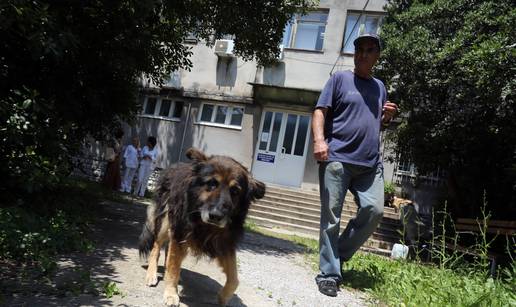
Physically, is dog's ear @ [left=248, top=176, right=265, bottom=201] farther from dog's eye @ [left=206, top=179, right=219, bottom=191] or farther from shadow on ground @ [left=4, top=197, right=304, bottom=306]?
shadow on ground @ [left=4, top=197, right=304, bottom=306]

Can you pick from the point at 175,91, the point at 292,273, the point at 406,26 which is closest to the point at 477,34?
the point at 406,26

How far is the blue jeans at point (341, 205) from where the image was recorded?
4.12 meters

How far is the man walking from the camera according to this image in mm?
4125

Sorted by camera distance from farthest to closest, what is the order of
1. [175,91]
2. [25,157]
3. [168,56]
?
[175,91] < [168,56] < [25,157]

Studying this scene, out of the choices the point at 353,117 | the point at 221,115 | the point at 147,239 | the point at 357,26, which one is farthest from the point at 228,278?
the point at 357,26

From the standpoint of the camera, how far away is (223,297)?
11.0ft

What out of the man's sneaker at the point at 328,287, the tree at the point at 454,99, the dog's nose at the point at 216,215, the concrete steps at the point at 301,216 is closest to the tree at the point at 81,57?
the dog's nose at the point at 216,215

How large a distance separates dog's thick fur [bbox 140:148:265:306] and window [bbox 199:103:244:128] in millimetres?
14576

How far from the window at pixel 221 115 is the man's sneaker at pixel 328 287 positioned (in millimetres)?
14213

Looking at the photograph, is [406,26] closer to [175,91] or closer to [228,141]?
[228,141]

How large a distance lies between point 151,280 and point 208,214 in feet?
3.34

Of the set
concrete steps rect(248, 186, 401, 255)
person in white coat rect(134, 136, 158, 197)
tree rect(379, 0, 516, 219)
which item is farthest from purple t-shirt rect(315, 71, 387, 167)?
person in white coat rect(134, 136, 158, 197)

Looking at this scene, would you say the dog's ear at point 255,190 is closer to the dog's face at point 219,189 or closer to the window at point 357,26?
the dog's face at point 219,189

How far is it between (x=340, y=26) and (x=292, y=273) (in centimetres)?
1485
